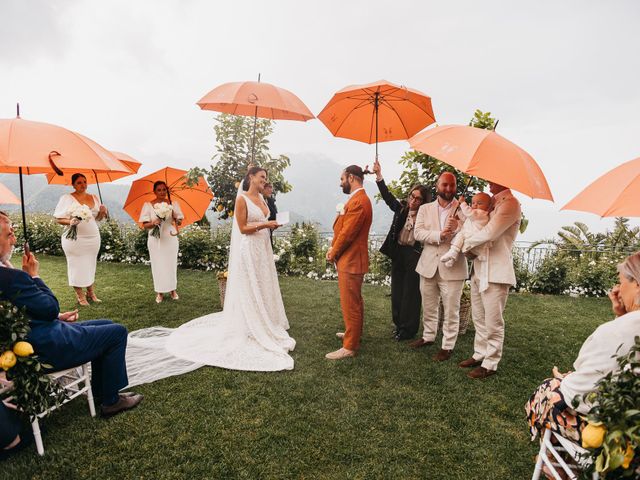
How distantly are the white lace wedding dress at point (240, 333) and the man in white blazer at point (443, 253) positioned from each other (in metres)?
1.99

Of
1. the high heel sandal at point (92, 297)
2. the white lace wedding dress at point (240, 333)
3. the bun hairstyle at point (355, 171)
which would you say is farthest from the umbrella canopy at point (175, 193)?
the bun hairstyle at point (355, 171)

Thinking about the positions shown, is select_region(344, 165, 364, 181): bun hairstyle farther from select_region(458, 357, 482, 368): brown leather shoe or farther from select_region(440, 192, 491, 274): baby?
select_region(458, 357, 482, 368): brown leather shoe

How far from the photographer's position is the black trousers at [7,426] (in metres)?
2.76

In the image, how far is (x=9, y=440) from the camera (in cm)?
282

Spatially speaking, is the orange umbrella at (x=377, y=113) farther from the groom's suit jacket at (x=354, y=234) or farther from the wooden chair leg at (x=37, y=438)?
the wooden chair leg at (x=37, y=438)

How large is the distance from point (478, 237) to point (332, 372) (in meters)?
2.21

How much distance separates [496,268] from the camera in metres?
4.01

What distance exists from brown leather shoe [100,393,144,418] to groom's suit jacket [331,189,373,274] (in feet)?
8.37

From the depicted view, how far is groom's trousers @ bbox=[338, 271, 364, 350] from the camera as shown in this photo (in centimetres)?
464

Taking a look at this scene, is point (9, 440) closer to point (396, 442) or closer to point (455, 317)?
point (396, 442)

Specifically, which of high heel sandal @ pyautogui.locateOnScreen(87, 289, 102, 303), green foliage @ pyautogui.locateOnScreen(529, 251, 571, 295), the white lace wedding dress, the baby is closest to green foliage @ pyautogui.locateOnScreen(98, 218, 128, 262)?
high heel sandal @ pyautogui.locateOnScreen(87, 289, 102, 303)

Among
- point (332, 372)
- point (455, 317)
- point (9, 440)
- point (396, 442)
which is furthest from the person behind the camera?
point (455, 317)

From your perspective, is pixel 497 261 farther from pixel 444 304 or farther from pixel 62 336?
pixel 62 336

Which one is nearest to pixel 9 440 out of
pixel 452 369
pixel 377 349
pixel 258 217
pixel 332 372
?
pixel 332 372
